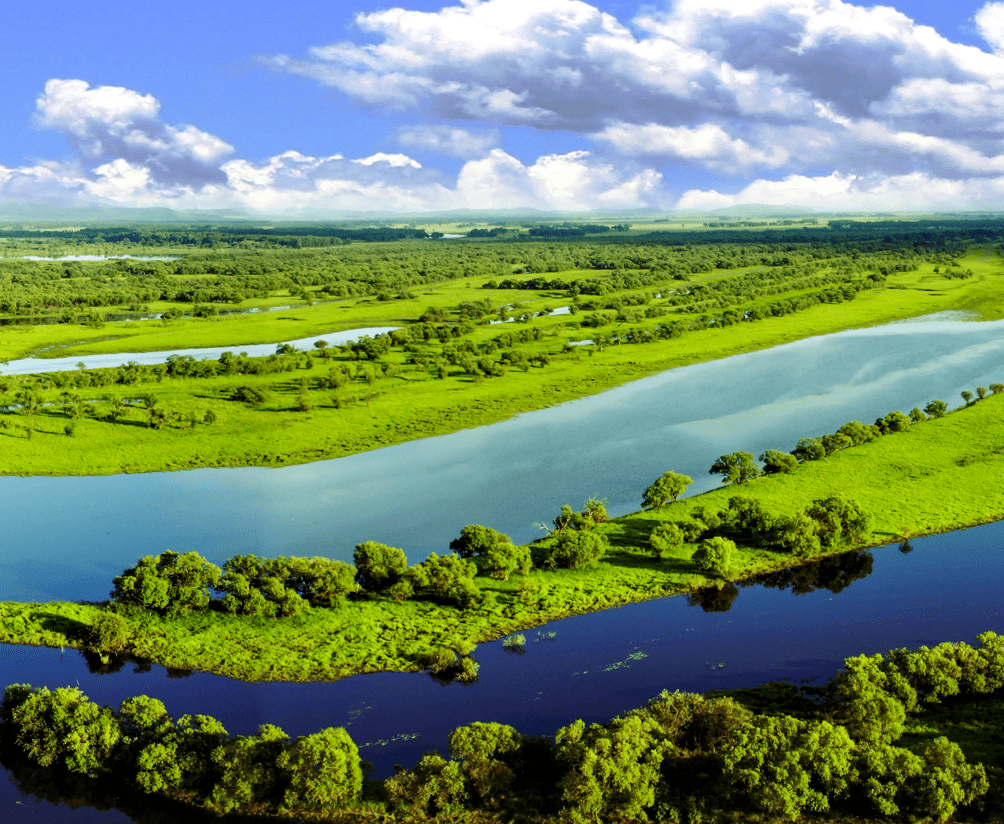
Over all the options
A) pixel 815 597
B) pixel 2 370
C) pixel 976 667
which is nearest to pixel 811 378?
pixel 815 597

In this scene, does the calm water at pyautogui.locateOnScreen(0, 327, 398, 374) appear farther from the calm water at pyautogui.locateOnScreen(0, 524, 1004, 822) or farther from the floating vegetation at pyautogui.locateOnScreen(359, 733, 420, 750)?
the floating vegetation at pyautogui.locateOnScreen(359, 733, 420, 750)

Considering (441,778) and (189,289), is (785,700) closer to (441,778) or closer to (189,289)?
(441,778)

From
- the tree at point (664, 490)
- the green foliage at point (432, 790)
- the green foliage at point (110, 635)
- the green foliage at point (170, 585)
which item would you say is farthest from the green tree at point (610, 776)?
the tree at point (664, 490)

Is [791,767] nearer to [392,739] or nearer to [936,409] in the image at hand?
[392,739]

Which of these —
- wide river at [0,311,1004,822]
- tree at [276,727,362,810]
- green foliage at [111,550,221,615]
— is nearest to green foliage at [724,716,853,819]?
wide river at [0,311,1004,822]

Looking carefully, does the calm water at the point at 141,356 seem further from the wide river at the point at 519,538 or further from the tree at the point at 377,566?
the tree at the point at 377,566

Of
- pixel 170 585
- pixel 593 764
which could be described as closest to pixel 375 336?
pixel 170 585
